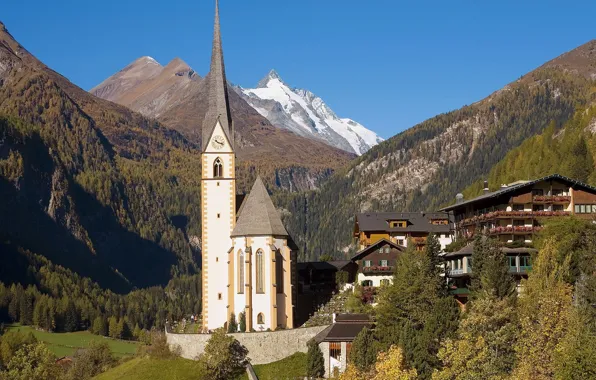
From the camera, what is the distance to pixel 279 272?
403ft

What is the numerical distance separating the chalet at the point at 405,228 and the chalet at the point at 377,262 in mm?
8254

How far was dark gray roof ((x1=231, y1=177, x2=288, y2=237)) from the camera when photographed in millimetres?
122188

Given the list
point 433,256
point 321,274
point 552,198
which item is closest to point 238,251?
point 321,274

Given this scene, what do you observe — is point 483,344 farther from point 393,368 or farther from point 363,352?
point 363,352

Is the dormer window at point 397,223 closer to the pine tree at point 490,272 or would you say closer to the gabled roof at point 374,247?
the gabled roof at point 374,247

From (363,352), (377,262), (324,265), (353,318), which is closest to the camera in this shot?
(363,352)

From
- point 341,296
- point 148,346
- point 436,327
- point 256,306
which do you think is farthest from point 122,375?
point 436,327

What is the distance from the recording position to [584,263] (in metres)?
97.6

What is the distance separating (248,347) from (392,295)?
18477 millimetres

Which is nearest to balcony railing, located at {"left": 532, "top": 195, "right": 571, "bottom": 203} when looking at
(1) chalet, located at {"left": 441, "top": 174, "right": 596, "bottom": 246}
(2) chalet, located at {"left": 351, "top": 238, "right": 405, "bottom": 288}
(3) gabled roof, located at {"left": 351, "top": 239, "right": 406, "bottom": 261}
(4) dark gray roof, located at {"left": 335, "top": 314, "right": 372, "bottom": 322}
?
(1) chalet, located at {"left": 441, "top": 174, "right": 596, "bottom": 246}

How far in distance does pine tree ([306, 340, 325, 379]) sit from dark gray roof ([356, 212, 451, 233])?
38.3 metres

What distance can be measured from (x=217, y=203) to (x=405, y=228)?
26.2 m

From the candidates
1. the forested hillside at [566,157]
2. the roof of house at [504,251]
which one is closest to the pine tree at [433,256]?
the roof of house at [504,251]

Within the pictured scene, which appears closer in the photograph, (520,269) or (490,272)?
(490,272)
